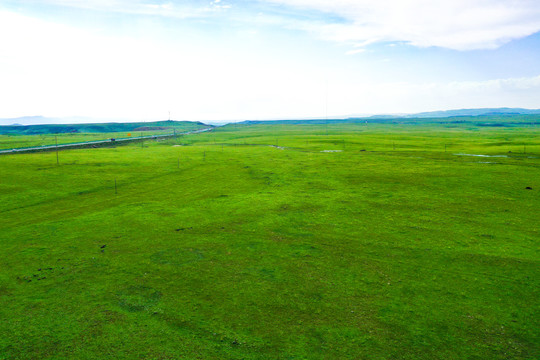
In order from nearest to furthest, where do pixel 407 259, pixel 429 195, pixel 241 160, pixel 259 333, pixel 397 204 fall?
pixel 259 333, pixel 407 259, pixel 397 204, pixel 429 195, pixel 241 160

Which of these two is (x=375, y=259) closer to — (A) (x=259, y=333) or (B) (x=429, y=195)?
(A) (x=259, y=333)

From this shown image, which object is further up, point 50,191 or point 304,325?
point 50,191

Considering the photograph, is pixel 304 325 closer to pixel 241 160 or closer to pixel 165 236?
pixel 165 236

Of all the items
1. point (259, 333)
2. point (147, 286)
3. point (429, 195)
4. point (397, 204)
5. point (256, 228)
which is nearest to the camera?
point (259, 333)

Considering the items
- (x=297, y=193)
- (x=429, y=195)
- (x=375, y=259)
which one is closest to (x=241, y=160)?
(x=297, y=193)

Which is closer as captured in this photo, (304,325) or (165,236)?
(304,325)

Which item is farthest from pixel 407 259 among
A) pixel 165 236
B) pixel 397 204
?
pixel 165 236
